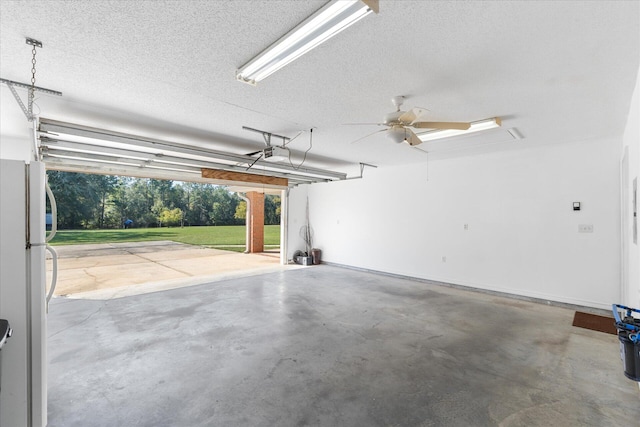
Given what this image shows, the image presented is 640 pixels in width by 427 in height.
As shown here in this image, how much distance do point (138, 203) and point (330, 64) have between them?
23.3m

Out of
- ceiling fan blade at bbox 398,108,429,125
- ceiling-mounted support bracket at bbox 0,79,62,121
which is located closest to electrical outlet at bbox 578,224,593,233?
ceiling fan blade at bbox 398,108,429,125

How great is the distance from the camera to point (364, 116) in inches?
134

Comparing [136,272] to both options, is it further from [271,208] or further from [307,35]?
[271,208]

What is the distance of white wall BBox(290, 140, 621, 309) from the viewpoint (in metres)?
4.21

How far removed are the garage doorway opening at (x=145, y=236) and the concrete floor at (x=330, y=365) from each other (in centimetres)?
198

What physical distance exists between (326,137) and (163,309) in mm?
3503

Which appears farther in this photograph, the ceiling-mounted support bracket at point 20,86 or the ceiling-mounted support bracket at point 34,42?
the ceiling-mounted support bracket at point 20,86

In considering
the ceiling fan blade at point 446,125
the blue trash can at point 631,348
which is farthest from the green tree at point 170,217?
the blue trash can at point 631,348

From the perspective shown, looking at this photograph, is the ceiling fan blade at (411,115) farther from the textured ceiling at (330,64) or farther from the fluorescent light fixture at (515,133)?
the fluorescent light fixture at (515,133)

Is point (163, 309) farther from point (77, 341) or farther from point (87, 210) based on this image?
point (87, 210)

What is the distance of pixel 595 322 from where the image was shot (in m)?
3.76

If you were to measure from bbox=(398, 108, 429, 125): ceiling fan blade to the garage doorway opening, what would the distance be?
5156 millimetres

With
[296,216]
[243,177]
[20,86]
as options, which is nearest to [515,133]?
[243,177]

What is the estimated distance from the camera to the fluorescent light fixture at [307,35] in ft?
5.15
